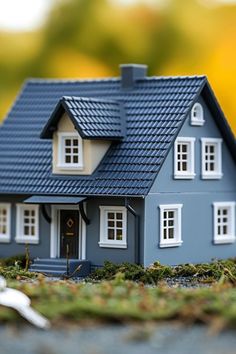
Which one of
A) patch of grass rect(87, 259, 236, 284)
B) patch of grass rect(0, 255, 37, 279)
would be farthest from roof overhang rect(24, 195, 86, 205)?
patch of grass rect(87, 259, 236, 284)

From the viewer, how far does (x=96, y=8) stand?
71312mm

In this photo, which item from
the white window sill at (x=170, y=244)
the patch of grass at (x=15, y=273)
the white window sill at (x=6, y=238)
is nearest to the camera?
the patch of grass at (x=15, y=273)

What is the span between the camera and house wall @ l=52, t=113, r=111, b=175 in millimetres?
36344

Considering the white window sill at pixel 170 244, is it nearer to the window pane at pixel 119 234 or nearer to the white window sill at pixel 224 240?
the window pane at pixel 119 234

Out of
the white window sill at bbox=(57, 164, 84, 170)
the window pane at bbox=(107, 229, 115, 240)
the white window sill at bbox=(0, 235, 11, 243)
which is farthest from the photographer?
the white window sill at bbox=(0, 235, 11, 243)

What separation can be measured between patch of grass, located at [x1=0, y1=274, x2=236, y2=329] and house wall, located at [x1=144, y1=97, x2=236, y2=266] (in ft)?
21.7

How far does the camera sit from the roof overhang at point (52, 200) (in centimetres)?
3581

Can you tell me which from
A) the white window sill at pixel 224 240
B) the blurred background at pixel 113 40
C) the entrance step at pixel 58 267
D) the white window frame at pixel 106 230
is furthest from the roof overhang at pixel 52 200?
the blurred background at pixel 113 40

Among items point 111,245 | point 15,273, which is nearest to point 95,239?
point 111,245

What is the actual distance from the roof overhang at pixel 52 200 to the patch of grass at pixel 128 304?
265 inches

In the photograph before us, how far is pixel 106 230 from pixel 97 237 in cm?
32

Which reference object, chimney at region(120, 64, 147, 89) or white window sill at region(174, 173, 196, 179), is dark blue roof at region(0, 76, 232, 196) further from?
white window sill at region(174, 173, 196, 179)

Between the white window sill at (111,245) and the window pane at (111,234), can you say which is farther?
the window pane at (111,234)

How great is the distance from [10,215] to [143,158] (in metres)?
5.09
